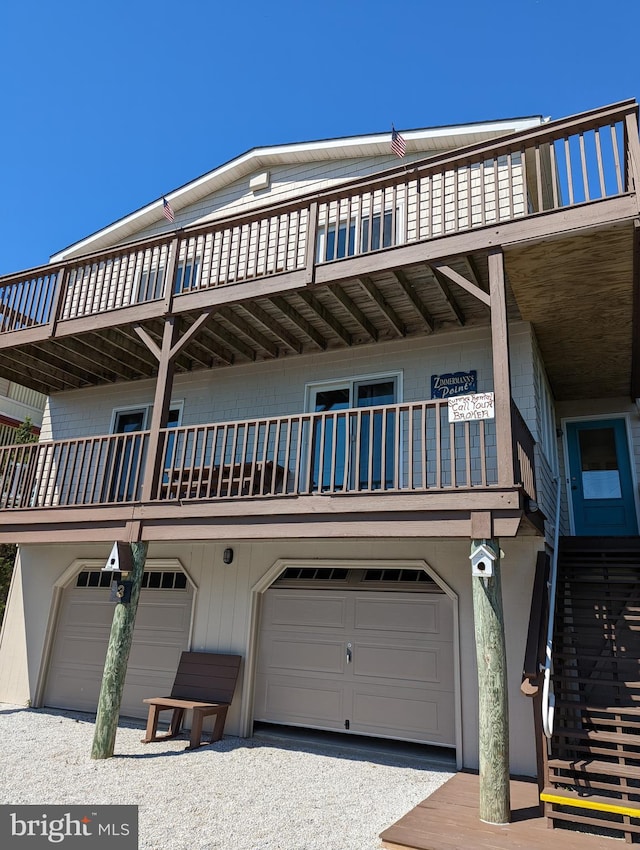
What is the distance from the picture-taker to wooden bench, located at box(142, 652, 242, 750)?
6996 mm

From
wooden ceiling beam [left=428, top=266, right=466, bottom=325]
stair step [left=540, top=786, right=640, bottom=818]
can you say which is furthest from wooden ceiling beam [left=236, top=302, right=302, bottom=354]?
stair step [left=540, top=786, right=640, bottom=818]

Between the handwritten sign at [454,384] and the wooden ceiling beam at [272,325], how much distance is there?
2244mm

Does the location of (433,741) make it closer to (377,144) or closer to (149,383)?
(149,383)

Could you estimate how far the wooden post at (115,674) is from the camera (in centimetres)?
625

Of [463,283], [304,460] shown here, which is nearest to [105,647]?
[304,460]

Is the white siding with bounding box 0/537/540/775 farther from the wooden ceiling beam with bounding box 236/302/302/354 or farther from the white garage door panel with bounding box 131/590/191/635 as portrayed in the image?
the wooden ceiling beam with bounding box 236/302/302/354

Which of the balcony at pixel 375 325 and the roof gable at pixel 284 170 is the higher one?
the roof gable at pixel 284 170

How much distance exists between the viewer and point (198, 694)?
25.1ft

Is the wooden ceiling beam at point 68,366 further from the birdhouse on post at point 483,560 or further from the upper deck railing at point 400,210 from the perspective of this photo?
the birdhouse on post at point 483,560

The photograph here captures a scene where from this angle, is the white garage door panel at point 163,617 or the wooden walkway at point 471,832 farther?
the white garage door panel at point 163,617

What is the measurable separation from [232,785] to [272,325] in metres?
5.68

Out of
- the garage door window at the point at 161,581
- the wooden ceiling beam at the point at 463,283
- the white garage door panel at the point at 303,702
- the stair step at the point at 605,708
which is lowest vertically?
the white garage door panel at the point at 303,702

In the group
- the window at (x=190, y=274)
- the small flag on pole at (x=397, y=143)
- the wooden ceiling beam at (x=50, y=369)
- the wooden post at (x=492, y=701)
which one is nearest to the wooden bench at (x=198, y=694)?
the wooden post at (x=492, y=701)

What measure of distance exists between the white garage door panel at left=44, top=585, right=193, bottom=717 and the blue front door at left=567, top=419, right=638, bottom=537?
6522mm
